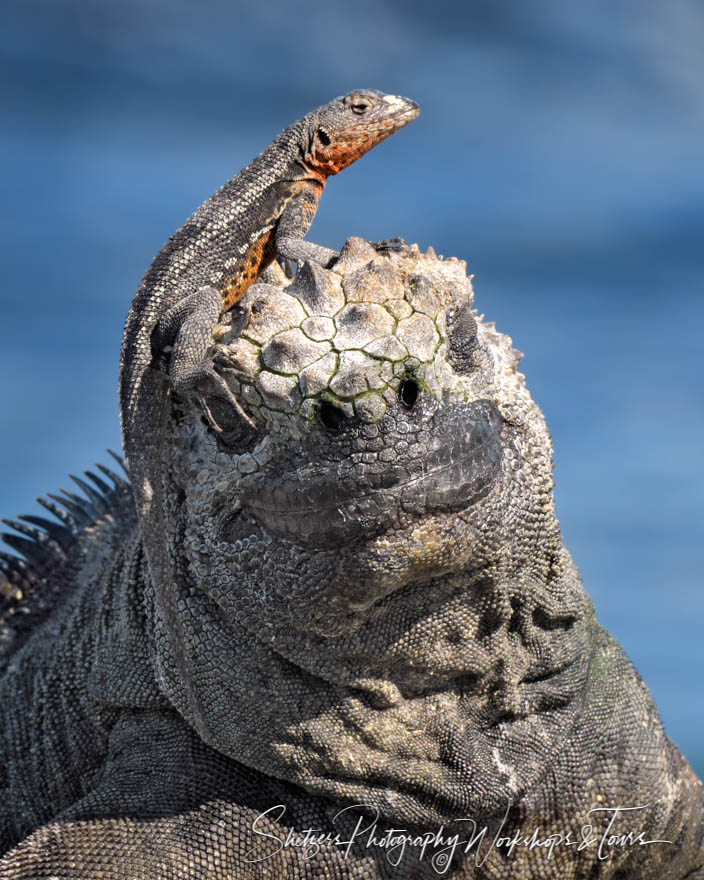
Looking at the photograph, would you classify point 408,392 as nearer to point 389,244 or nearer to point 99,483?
point 389,244

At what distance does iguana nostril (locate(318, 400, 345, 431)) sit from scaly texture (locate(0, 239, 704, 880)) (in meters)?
0.01

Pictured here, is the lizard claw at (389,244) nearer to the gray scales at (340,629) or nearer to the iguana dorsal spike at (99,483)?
the gray scales at (340,629)

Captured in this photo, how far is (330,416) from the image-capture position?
3.89 metres

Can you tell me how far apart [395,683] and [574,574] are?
119 centimetres

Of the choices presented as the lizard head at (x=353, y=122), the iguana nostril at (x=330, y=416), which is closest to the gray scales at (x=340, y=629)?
the iguana nostril at (x=330, y=416)

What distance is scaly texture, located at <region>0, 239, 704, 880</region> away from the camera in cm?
395

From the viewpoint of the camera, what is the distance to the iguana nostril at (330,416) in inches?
152

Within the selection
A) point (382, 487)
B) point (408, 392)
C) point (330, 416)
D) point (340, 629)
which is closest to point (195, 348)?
point (330, 416)

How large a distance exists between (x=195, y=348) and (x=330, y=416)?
90 cm

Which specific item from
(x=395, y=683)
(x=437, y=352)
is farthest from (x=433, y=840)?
(x=437, y=352)

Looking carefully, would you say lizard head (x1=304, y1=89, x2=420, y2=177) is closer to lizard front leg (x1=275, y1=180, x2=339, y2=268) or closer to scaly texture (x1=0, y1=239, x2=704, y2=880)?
lizard front leg (x1=275, y1=180, x2=339, y2=268)

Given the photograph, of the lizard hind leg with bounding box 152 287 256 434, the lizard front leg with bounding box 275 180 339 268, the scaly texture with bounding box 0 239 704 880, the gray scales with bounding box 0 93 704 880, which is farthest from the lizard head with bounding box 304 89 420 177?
the scaly texture with bounding box 0 239 704 880

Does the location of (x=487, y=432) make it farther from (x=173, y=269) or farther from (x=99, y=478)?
(x=99, y=478)

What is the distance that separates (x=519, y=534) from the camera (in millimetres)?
4340
